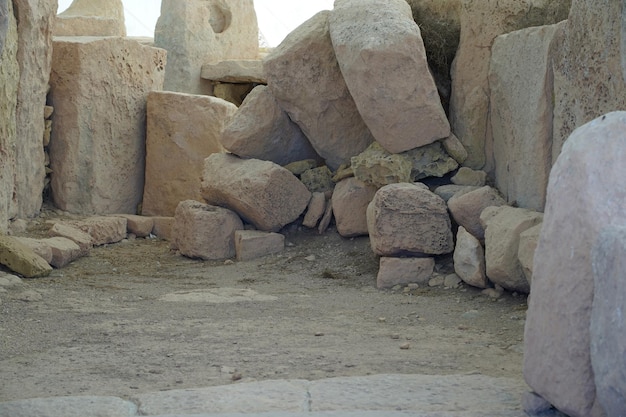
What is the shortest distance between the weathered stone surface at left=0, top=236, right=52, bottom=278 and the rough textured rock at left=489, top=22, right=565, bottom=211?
9.30ft

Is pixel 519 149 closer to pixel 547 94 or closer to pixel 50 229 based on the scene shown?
pixel 547 94

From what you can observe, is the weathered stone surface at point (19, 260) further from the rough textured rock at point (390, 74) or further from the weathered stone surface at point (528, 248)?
the weathered stone surface at point (528, 248)

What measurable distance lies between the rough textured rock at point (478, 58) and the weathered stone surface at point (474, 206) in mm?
640

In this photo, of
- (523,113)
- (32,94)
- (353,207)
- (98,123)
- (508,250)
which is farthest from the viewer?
(98,123)

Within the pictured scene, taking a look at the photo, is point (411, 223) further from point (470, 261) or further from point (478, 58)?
point (478, 58)

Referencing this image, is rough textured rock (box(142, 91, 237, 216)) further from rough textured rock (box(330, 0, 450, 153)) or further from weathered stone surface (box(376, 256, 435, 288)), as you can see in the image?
weathered stone surface (box(376, 256, 435, 288))

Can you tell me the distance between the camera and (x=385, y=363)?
3557 mm

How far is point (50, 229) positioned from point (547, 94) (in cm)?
369

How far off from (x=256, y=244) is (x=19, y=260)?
5.23ft

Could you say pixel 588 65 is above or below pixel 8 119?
above

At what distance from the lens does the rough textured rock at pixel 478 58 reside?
233 inches

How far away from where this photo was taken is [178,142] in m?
8.20

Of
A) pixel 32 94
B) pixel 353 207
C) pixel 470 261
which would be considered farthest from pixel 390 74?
pixel 32 94

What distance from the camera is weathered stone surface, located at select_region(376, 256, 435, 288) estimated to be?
5418 mm
